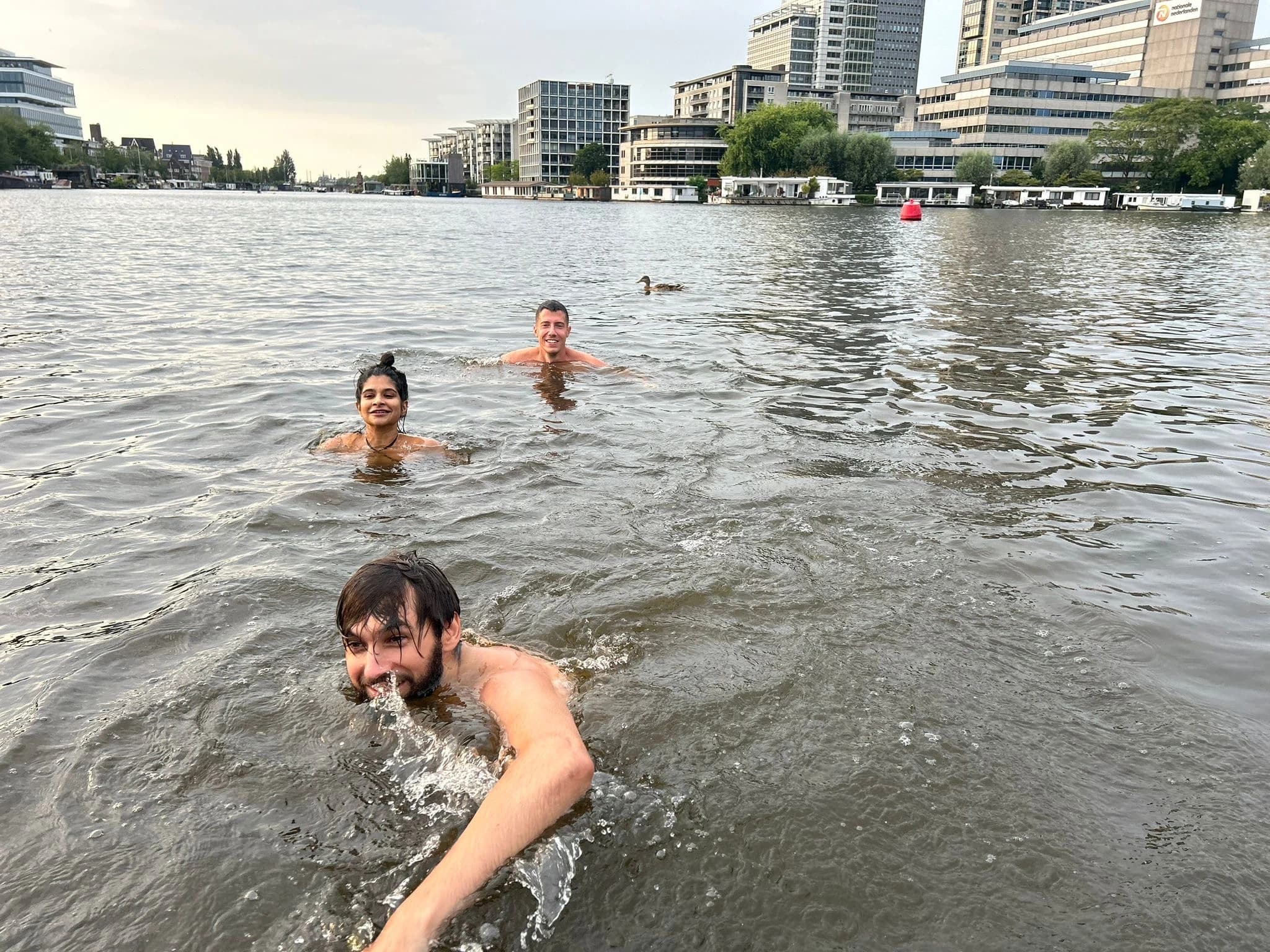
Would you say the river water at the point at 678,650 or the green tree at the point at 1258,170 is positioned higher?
the green tree at the point at 1258,170

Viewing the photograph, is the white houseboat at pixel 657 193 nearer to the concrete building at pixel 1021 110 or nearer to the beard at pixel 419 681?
the concrete building at pixel 1021 110

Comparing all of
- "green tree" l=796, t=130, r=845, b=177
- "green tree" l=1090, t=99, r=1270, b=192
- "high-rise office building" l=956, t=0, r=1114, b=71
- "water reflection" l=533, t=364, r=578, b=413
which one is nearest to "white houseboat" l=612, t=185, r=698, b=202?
"green tree" l=796, t=130, r=845, b=177

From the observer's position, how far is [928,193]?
11669cm

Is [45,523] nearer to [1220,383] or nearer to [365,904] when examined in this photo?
[365,904]

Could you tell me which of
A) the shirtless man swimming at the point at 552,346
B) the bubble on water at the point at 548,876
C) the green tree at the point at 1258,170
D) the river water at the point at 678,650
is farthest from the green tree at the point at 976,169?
the bubble on water at the point at 548,876

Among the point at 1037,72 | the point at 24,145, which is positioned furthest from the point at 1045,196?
the point at 24,145

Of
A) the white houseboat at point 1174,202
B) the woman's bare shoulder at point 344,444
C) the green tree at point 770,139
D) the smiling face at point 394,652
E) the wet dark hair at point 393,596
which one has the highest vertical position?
the green tree at point 770,139

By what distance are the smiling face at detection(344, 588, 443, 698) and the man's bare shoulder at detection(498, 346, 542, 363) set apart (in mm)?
8537

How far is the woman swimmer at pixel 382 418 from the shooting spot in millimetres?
7449

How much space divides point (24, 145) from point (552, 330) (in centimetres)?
14679

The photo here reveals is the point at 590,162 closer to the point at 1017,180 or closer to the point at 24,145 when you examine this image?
the point at 1017,180

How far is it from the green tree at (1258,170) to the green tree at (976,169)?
29.4 m

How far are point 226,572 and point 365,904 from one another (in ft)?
9.88

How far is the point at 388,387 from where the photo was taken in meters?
7.52
